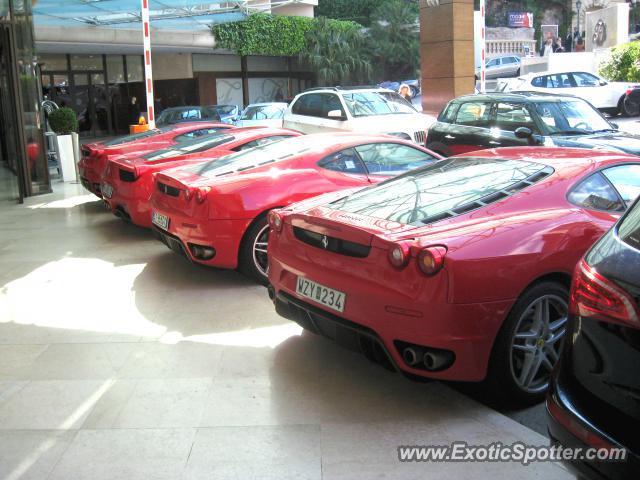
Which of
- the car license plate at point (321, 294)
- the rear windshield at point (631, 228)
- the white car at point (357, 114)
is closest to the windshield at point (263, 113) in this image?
the white car at point (357, 114)

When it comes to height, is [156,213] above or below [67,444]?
above

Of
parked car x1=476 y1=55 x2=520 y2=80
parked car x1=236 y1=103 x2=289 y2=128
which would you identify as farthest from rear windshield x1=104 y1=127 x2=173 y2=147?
parked car x1=476 y1=55 x2=520 y2=80

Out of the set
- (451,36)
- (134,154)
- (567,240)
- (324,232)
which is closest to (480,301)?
(567,240)

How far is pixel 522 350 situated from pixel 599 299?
142cm

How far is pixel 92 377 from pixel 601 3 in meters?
54.6

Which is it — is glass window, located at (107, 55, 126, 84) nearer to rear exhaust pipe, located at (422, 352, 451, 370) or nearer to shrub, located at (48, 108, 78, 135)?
shrub, located at (48, 108, 78, 135)

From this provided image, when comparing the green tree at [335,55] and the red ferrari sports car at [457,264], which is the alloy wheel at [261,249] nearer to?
the red ferrari sports car at [457,264]

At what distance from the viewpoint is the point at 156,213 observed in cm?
654

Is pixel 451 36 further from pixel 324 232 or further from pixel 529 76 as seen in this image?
pixel 324 232

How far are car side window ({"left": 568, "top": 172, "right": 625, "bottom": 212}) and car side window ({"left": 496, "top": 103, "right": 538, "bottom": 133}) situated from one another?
5764mm

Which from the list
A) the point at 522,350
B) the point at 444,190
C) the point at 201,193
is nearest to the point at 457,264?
the point at 522,350

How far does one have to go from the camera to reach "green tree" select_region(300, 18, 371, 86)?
35000 millimetres

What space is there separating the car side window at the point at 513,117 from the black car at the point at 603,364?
776 centimetres

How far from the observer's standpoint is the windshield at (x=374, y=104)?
1331cm
